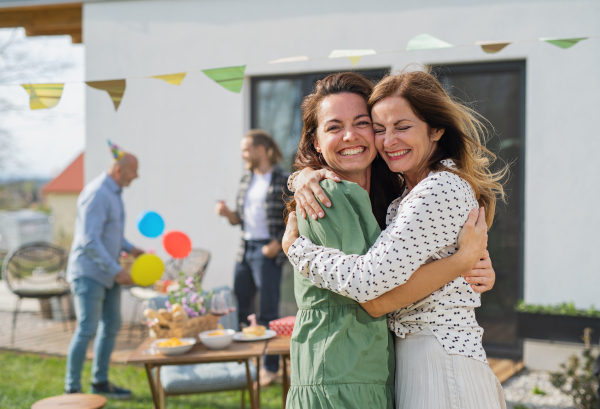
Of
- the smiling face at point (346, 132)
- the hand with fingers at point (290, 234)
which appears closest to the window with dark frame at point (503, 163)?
the smiling face at point (346, 132)

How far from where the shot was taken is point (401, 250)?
1.38 m

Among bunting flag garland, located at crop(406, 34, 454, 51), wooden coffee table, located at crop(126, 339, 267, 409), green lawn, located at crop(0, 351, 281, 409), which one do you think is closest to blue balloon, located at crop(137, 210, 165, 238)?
green lawn, located at crop(0, 351, 281, 409)

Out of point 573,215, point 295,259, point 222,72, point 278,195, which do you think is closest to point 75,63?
point 278,195

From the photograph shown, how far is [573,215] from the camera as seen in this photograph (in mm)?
4496

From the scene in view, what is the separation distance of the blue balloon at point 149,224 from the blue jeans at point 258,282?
0.77 meters

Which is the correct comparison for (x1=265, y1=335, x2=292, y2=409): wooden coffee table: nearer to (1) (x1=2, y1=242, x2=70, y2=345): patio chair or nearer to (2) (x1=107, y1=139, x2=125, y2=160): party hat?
(2) (x1=107, y1=139, x2=125, y2=160): party hat

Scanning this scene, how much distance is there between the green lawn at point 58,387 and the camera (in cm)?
382

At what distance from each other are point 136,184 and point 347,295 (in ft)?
15.8

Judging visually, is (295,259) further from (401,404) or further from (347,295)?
(401,404)

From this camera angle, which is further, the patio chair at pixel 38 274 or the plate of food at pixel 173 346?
the patio chair at pixel 38 274

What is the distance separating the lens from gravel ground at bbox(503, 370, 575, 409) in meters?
3.78

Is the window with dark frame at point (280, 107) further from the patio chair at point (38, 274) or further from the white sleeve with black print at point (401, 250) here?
the white sleeve with black print at point (401, 250)

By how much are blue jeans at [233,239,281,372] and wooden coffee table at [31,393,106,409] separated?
163cm

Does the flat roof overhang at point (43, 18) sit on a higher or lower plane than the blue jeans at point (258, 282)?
higher
